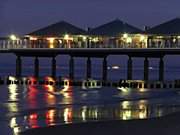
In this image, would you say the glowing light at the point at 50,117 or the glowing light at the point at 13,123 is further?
the glowing light at the point at 50,117

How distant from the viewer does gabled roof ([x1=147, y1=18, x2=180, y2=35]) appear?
247 feet

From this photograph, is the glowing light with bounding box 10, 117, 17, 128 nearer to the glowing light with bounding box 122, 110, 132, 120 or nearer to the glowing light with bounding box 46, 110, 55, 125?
the glowing light with bounding box 46, 110, 55, 125

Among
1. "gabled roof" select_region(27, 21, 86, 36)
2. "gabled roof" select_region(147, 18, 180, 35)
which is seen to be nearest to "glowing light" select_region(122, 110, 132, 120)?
"gabled roof" select_region(147, 18, 180, 35)

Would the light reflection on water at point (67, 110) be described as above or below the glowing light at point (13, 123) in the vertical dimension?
above

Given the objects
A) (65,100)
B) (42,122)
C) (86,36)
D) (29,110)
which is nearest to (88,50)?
(86,36)

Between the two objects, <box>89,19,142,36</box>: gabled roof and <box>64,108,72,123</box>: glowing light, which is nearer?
<box>64,108,72,123</box>: glowing light

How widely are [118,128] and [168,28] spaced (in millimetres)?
48011

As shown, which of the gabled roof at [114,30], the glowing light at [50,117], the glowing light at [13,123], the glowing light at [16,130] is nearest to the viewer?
the glowing light at [16,130]

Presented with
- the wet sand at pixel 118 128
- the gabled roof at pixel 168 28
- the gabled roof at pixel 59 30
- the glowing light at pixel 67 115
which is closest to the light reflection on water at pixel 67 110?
the glowing light at pixel 67 115

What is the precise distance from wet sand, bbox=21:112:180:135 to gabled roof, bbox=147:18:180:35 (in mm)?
43363

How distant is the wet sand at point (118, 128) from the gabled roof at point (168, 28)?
142ft

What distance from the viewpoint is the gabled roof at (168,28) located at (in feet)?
247

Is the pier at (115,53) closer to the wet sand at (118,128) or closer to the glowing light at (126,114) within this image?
the glowing light at (126,114)

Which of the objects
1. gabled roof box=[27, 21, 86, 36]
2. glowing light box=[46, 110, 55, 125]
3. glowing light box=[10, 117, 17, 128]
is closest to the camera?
glowing light box=[10, 117, 17, 128]
